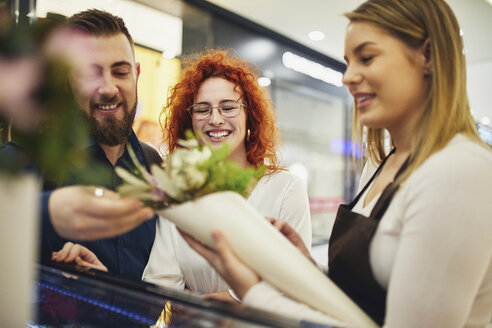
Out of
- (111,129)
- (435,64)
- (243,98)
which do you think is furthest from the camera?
(243,98)

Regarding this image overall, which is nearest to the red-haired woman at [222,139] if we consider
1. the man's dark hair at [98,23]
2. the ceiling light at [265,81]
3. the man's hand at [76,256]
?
the man's hand at [76,256]

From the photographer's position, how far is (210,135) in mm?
1877

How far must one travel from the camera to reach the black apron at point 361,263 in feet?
3.33

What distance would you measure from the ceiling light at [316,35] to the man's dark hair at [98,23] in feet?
16.0

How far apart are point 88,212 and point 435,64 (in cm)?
90

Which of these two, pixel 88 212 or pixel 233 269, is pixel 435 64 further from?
pixel 88 212

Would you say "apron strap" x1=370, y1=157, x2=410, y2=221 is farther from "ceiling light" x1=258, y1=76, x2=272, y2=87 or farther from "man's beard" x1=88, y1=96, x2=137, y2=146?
"ceiling light" x1=258, y1=76, x2=272, y2=87

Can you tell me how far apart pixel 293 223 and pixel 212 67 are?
2.87ft

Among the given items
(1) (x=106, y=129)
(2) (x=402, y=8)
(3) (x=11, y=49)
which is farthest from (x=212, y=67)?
(3) (x=11, y=49)

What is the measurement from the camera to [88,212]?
0.75m

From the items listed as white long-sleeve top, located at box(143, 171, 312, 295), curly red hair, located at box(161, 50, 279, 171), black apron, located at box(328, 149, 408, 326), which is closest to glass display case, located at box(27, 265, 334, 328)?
black apron, located at box(328, 149, 408, 326)

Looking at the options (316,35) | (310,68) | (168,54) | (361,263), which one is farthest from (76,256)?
(310,68)

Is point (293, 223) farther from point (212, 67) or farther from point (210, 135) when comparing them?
point (212, 67)

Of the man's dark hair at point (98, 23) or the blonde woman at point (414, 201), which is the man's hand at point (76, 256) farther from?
the man's dark hair at point (98, 23)
